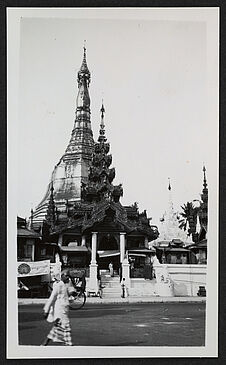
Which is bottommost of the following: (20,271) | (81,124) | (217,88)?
(20,271)

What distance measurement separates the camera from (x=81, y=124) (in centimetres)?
205

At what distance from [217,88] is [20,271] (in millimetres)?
910

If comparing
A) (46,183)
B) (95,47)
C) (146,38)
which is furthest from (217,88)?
(46,183)

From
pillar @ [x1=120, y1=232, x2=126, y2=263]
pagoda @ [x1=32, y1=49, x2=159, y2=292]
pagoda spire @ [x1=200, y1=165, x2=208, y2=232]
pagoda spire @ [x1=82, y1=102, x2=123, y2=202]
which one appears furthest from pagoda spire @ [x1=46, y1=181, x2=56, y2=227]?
pagoda spire @ [x1=200, y1=165, x2=208, y2=232]

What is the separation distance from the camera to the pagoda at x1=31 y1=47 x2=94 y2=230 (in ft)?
6.70

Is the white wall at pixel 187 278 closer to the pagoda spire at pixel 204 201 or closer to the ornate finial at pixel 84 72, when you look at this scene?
the pagoda spire at pixel 204 201

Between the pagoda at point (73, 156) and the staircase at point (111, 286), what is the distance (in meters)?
0.29

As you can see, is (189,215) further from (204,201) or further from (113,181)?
(113,181)

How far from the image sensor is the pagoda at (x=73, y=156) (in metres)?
2.04

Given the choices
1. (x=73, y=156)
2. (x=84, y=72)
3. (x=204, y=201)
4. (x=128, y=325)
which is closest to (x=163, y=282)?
(x=128, y=325)

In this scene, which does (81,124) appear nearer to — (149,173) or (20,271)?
(149,173)

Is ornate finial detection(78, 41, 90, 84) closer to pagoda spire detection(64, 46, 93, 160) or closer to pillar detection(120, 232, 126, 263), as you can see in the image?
pagoda spire detection(64, 46, 93, 160)

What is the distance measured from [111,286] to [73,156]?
0.46 metres

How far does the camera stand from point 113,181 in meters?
2.07
